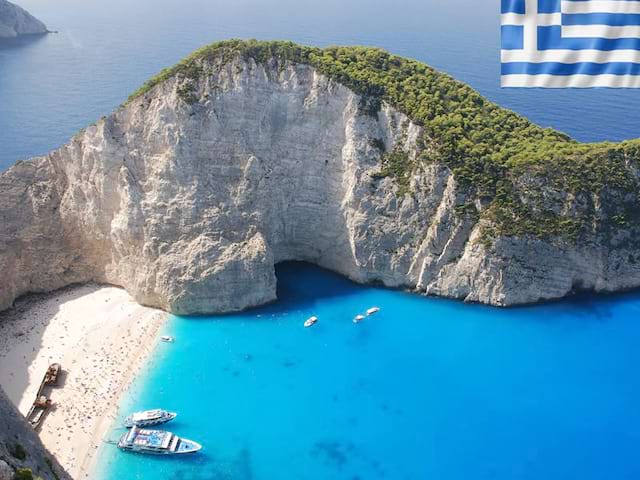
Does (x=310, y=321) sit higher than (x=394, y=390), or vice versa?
(x=310, y=321)

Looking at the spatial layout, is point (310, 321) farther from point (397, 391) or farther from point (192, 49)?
point (192, 49)

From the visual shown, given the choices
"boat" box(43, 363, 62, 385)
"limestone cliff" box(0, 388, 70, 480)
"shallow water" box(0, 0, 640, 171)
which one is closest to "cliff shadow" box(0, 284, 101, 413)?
"boat" box(43, 363, 62, 385)

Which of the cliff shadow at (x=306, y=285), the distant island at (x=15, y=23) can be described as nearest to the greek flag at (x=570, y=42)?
the cliff shadow at (x=306, y=285)

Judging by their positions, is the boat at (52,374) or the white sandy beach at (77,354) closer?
the white sandy beach at (77,354)

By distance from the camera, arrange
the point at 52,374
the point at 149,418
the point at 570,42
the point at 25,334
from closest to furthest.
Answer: the point at 570,42 < the point at 149,418 < the point at 52,374 < the point at 25,334

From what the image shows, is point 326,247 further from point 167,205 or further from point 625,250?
point 625,250

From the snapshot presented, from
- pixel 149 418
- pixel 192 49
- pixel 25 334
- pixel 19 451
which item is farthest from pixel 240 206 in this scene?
pixel 192 49

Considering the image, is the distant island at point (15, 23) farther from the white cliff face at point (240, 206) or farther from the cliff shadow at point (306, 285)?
the cliff shadow at point (306, 285)
